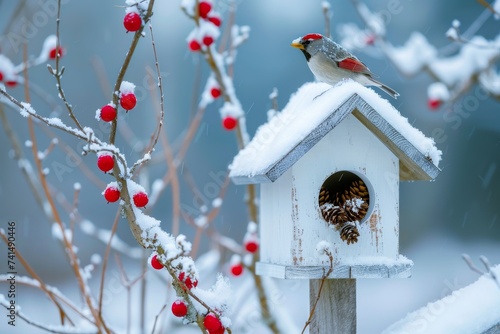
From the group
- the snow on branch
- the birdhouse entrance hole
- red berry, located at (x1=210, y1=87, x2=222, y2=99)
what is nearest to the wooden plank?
the birdhouse entrance hole

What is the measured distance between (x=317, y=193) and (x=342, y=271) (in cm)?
27

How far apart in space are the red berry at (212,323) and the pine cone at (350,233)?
2.11 ft

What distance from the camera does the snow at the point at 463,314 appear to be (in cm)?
179

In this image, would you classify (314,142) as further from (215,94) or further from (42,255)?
(42,255)

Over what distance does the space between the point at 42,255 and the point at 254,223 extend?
660 cm

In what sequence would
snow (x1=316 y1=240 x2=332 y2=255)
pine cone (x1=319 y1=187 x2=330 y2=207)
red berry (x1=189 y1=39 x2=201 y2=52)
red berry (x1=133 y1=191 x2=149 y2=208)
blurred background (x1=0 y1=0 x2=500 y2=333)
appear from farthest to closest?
1. blurred background (x1=0 y1=0 x2=500 y2=333)
2. red berry (x1=189 y1=39 x2=201 y2=52)
3. pine cone (x1=319 y1=187 x2=330 y2=207)
4. snow (x1=316 y1=240 x2=332 y2=255)
5. red berry (x1=133 y1=191 x2=149 y2=208)

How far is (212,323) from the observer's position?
1.58 m

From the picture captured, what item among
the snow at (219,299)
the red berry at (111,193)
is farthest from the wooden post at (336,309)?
the red berry at (111,193)

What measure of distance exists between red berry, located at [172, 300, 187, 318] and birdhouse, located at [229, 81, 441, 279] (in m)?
0.52

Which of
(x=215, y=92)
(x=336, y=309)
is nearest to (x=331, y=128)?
(x=336, y=309)

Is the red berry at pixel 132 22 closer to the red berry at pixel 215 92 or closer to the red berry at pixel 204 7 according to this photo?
the red berry at pixel 204 7

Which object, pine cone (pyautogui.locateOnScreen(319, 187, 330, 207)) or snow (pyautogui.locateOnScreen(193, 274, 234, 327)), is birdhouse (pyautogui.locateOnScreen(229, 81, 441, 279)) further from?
snow (pyautogui.locateOnScreen(193, 274, 234, 327))

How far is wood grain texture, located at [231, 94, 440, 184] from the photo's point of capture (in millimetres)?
2008

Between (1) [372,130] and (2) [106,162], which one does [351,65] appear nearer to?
(1) [372,130]
